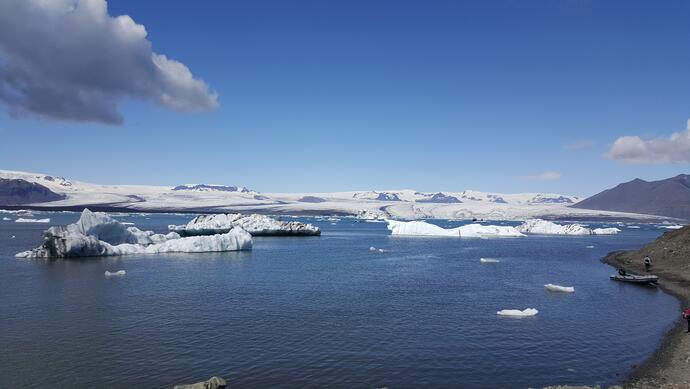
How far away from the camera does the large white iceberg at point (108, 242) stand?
154 ft

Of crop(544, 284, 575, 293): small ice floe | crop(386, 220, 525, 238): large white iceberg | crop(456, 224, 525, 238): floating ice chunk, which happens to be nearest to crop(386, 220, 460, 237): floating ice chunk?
→ crop(386, 220, 525, 238): large white iceberg

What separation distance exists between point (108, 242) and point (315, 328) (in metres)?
39.5

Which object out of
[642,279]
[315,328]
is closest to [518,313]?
[315,328]

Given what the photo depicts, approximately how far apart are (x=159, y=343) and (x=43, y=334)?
5090 mm

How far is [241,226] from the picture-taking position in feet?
295

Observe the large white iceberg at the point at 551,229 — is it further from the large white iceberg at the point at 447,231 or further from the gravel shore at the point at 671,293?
the gravel shore at the point at 671,293

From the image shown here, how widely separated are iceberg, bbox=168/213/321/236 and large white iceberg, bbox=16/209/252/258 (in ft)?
70.0

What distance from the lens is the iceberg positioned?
85.9 m

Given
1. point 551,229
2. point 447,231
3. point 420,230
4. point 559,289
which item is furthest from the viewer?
point 551,229

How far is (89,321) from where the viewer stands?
894 inches

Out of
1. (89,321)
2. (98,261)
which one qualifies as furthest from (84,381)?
(98,261)

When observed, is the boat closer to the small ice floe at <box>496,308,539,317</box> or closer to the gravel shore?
the gravel shore

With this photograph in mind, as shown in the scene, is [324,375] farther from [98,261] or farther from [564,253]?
[564,253]

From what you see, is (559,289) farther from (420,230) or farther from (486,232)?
(486,232)
